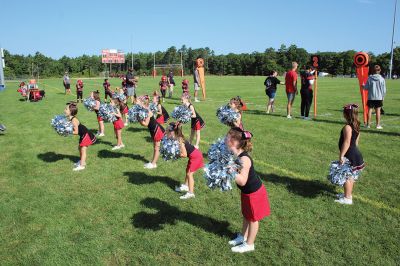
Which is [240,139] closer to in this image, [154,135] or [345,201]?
[345,201]

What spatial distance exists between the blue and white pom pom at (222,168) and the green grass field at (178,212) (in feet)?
3.26

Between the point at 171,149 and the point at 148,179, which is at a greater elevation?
the point at 171,149

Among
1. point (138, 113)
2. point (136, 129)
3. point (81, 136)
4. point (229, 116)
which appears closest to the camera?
point (229, 116)

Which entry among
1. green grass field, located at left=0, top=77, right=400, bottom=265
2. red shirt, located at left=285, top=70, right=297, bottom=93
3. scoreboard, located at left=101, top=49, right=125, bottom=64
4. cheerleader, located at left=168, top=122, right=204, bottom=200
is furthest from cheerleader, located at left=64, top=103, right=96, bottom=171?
scoreboard, located at left=101, top=49, right=125, bottom=64

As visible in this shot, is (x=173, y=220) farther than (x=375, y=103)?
No

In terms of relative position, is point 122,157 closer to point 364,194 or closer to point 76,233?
point 76,233

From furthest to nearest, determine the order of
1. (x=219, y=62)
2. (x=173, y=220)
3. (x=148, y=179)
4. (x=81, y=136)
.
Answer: (x=219, y=62) → (x=81, y=136) → (x=148, y=179) → (x=173, y=220)

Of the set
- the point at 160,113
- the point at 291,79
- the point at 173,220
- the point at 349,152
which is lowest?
the point at 173,220

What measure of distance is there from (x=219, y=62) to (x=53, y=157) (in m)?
127

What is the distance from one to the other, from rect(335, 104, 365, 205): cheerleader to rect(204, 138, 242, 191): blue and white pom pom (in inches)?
94.7

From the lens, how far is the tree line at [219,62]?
10350 cm

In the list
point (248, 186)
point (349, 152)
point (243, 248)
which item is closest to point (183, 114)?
point (349, 152)

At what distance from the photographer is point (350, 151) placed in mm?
5625

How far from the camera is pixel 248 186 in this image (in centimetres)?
413
